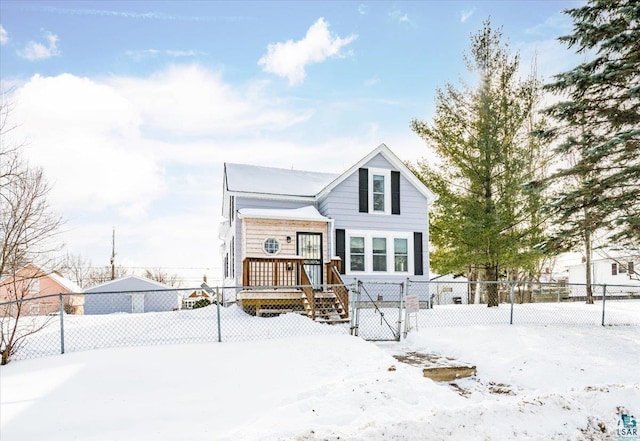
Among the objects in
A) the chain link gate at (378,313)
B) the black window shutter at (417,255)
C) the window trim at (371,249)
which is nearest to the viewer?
the chain link gate at (378,313)

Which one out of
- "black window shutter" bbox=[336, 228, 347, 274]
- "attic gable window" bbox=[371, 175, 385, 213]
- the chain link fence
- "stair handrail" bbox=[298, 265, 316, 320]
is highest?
"attic gable window" bbox=[371, 175, 385, 213]

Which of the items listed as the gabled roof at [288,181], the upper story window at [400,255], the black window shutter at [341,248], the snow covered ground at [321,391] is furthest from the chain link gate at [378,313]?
the gabled roof at [288,181]

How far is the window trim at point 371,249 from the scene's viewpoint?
1576 centimetres

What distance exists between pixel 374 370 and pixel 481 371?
2278mm

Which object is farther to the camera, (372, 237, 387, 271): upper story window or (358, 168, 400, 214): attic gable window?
(358, 168, 400, 214): attic gable window

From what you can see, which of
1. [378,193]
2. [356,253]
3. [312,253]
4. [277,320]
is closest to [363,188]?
[378,193]

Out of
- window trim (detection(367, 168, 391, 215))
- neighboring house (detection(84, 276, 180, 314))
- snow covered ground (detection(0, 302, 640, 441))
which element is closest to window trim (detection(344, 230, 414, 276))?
window trim (detection(367, 168, 391, 215))

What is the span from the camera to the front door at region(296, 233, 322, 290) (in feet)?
49.1

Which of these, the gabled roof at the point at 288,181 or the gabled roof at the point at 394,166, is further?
the gabled roof at the point at 394,166

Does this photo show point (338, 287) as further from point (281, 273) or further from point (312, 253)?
point (312, 253)

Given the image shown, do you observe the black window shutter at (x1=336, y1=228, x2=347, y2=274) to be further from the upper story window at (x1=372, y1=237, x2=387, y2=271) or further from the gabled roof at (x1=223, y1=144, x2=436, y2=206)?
the gabled roof at (x1=223, y1=144, x2=436, y2=206)

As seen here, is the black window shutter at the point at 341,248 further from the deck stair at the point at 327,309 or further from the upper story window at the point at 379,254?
the deck stair at the point at 327,309

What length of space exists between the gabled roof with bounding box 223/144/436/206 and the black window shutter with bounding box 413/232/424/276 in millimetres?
1564

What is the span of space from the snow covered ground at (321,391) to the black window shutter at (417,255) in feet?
21.0
